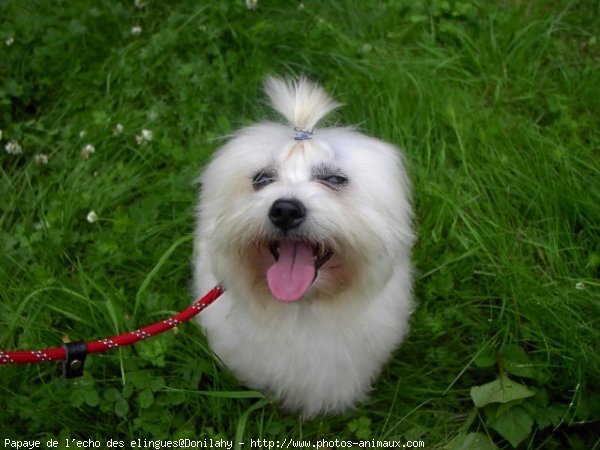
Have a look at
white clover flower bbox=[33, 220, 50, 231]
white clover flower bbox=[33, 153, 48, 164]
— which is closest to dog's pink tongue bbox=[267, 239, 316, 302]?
white clover flower bbox=[33, 220, 50, 231]

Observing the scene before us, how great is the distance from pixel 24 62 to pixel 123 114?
0.72 m

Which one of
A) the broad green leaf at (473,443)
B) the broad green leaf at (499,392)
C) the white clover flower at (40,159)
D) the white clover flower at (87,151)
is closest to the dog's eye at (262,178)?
the broad green leaf at (499,392)

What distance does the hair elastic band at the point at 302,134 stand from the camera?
5.84ft

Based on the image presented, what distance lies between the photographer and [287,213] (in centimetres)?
160

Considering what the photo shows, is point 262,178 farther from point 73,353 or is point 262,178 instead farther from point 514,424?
point 514,424

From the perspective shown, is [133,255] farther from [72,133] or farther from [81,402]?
[72,133]

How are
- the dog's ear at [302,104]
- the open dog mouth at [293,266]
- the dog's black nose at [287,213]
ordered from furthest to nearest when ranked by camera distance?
the dog's ear at [302,104], the open dog mouth at [293,266], the dog's black nose at [287,213]

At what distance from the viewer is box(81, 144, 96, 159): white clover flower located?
9.82ft

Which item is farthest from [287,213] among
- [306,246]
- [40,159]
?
[40,159]

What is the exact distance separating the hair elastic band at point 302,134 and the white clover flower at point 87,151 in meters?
1.56

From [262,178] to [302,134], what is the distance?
181 mm

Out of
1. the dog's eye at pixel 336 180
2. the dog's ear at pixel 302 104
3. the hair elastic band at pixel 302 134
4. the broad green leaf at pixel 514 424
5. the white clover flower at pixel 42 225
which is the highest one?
the dog's ear at pixel 302 104

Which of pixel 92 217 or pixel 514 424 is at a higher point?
pixel 92 217

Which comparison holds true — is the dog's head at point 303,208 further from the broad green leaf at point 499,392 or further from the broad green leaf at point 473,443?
the broad green leaf at point 473,443
